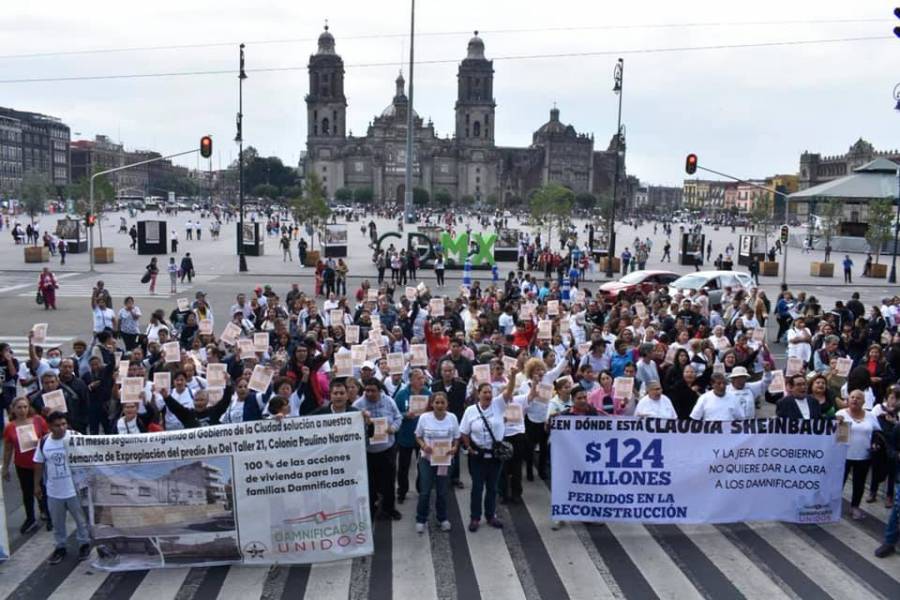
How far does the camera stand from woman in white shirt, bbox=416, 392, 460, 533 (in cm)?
828

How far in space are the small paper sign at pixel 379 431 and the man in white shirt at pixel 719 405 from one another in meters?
3.53

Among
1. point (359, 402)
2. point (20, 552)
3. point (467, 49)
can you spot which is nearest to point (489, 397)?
point (359, 402)

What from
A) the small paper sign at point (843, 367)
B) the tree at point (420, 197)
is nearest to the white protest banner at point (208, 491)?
the small paper sign at point (843, 367)

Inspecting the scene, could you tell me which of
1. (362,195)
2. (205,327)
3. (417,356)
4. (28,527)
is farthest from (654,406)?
(362,195)

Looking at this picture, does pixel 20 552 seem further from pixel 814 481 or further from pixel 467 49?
pixel 467 49

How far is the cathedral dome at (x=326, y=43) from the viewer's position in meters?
154

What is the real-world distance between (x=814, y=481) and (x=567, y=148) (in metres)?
190

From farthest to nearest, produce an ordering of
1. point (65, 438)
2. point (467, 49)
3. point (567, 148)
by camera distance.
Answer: point (567, 148), point (467, 49), point (65, 438)

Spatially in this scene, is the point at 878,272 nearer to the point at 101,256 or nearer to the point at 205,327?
the point at 205,327

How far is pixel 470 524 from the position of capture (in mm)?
8672

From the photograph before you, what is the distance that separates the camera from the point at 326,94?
527 ft

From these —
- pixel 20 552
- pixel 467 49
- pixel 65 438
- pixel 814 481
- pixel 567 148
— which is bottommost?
pixel 20 552

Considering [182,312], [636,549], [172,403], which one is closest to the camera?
[636,549]

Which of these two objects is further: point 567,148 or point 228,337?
point 567,148
